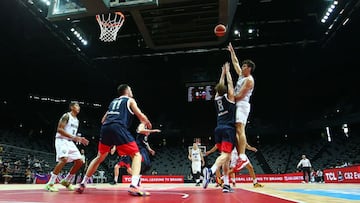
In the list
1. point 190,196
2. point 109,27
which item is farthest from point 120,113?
point 109,27

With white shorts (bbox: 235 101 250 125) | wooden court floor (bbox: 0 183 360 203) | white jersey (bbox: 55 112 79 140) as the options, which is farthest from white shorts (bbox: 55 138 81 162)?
white shorts (bbox: 235 101 250 125)

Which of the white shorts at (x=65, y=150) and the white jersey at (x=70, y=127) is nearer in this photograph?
the white shorts at (x=65, y=150)

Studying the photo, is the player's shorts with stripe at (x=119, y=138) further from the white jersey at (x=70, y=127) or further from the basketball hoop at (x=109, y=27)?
the basketball hoop at (x=109, y=27)

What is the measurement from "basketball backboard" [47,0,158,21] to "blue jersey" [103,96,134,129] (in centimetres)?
491

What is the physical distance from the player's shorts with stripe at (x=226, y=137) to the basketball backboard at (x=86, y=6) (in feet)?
16.1

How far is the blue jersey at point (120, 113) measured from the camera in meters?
4.52

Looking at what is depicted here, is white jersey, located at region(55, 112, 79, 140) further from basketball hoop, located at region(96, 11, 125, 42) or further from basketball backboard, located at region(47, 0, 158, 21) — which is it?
basketball hoop, located at region(96, 11, 125, 42)

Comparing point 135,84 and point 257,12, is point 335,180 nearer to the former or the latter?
point 257,12

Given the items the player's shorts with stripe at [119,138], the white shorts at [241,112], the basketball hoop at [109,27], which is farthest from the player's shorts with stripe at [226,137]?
the basketball hoop at [109,27]

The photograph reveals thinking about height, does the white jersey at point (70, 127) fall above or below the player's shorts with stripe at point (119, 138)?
above

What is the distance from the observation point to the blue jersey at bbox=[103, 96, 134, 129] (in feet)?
14.8

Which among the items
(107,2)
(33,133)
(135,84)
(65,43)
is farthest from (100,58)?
(107,2)

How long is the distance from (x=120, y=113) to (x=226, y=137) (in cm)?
195

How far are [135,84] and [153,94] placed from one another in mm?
2679
